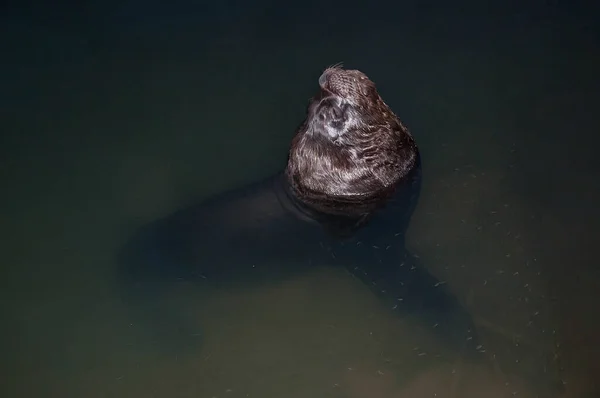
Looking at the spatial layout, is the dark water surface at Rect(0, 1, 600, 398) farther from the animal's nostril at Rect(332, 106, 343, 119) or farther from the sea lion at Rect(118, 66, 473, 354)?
the animal's nostril at Rect(332, 106, 343, 119)

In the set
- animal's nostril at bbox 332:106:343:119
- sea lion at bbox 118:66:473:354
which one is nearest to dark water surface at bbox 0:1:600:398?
sea lion at bbox 118:66:473:354

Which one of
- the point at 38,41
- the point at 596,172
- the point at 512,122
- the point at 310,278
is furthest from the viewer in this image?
the point at 38,41

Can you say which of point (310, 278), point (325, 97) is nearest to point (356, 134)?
point (325, 97)

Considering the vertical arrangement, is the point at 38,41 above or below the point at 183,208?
above

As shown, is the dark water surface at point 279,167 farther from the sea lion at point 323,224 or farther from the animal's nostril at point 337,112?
the animal's nostril at point 337,112

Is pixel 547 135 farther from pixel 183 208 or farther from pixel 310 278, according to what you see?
pixel 183 208

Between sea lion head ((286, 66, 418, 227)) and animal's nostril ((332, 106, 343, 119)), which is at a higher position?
animal's nostril ((332, 106, 343, 119))
